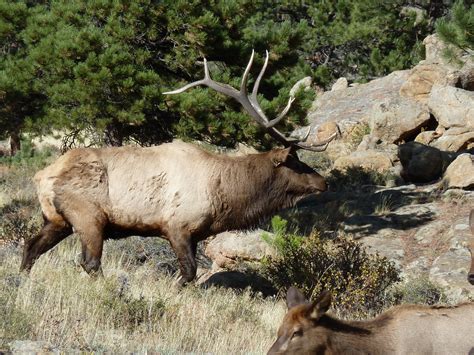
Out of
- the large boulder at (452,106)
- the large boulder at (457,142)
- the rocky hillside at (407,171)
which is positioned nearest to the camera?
the rocky hillside at (407,171)

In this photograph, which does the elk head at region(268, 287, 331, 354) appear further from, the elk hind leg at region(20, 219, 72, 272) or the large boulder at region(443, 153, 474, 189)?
the large boulder at region(443, 153, 474, 189)

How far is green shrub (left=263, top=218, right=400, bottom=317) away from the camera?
32.1 feet

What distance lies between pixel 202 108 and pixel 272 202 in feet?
10.1

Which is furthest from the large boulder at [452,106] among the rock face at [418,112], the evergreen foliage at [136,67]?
the evergreen foliage at [136,67]

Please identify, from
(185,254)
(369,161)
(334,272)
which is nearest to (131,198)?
(185,254)

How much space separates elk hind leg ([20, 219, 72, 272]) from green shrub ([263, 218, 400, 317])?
9.15ft

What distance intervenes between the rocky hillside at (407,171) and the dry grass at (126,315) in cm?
327

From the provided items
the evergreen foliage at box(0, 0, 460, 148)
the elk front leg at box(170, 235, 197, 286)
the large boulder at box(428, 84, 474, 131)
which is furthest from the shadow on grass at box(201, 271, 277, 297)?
the large boulder at box(428, 84, 474, 131)

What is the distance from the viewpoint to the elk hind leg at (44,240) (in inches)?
383

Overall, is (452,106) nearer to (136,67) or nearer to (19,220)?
(136,67)

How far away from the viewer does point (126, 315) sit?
7738 mm

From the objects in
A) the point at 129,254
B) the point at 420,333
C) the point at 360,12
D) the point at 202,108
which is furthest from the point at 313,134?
the point at 420,333

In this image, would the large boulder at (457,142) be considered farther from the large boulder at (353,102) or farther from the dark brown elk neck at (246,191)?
the dark brown elk neck at (246,191)

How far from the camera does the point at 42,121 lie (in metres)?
13.8
